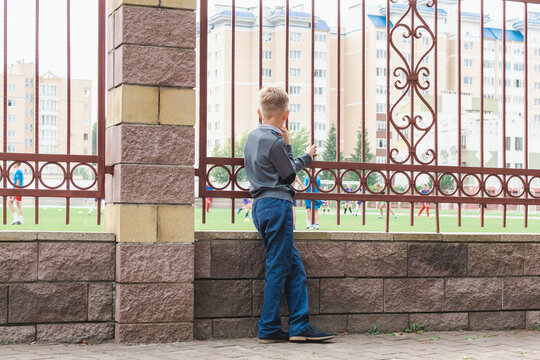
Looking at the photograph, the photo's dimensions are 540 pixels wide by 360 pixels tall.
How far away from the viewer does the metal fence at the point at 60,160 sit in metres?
5.13

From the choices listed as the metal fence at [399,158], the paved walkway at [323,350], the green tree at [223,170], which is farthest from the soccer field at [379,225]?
the paved walkway at [323,350]

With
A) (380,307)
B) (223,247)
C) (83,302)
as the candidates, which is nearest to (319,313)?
(380,307)

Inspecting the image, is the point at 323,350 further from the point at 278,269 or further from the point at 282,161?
the point at 282,161

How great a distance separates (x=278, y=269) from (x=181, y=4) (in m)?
1.96

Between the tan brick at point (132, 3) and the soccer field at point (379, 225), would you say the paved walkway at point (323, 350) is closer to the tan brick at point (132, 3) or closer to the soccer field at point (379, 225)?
A: the tan brick at point (132, 3)

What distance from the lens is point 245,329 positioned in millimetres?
5430

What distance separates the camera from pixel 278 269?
5.12 meters

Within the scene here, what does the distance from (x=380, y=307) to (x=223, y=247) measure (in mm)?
1321

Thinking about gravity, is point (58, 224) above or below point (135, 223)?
below

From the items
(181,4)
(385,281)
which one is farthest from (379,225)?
(181,4)

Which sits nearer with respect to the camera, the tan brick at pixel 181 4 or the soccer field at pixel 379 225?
the tan brick at pixel 181 4

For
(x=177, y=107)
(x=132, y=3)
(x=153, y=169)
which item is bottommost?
(x=153, y=169)

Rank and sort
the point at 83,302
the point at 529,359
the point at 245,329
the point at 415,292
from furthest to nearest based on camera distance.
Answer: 1. the point at 415,292
2. the point at 245,329
3. the point at 83,302
4. the point at 529,359

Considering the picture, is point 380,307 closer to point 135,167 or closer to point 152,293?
point 152,293
